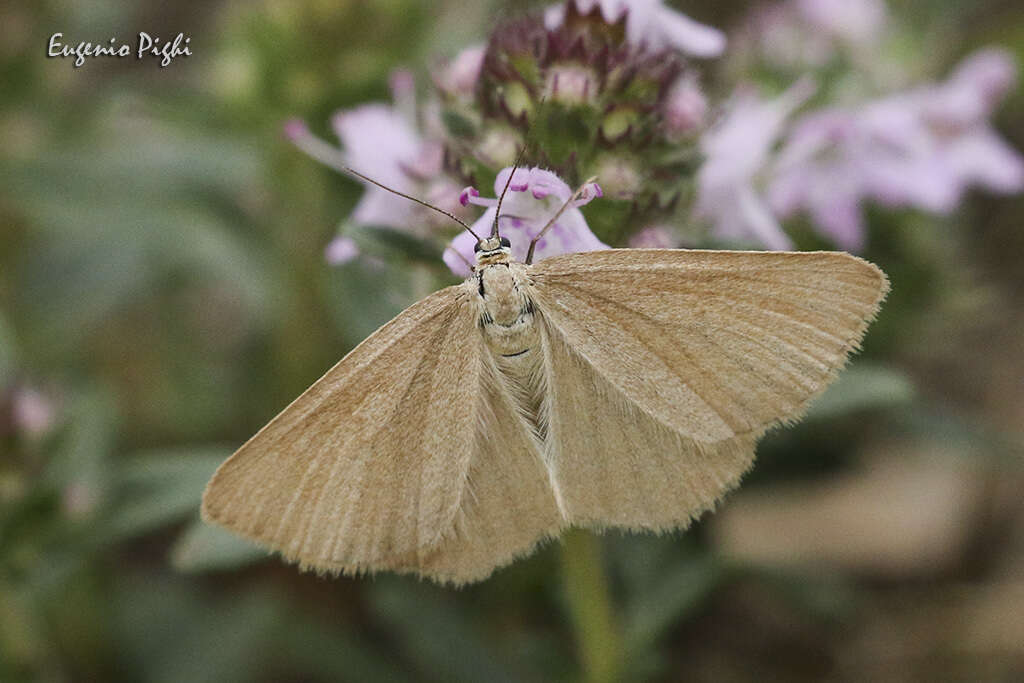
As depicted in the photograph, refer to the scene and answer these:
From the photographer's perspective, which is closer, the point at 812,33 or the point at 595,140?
the point at 595,140

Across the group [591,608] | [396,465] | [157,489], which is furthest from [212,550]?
[591,608]

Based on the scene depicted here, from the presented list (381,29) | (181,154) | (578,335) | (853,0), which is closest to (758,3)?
(853,0)

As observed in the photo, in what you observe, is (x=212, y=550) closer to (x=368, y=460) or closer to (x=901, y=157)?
(x=368, y=460)

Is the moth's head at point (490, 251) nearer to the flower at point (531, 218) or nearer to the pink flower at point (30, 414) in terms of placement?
the flower at point (531, 218)

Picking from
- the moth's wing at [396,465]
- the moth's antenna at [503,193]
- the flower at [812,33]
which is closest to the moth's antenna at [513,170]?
the moth's antenna at [503,193]

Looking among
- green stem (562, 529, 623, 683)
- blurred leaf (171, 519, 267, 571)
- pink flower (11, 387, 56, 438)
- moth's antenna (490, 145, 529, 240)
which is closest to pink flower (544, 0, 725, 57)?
moth's antenna (490, 145, 529, 240)

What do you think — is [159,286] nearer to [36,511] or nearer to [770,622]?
[36,511]

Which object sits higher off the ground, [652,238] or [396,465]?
[652,238]
